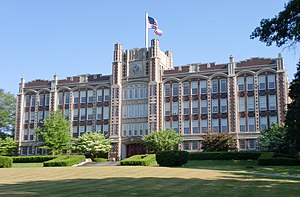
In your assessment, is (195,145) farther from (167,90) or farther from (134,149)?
(134,149)

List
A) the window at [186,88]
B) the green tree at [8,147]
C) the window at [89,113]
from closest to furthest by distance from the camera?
the window at [186,88] < the window at [89,113] < the green tree at [8,147]

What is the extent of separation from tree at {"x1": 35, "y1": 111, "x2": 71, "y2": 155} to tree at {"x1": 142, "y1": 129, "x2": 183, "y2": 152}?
13478 mm

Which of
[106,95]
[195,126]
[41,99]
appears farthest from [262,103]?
[41,99]

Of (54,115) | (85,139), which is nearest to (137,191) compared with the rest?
(85,139)

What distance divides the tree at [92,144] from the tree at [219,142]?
15.0 metres

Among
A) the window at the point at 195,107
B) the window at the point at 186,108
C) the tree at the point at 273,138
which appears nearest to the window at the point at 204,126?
the window at the point at 195,107

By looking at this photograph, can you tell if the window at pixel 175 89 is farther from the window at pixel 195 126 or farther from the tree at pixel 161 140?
the tree at pixel 161 140

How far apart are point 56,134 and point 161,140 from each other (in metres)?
17.0

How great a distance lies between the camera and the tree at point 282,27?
2114 cm

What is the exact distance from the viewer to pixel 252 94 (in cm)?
6053

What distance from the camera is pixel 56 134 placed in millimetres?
64000

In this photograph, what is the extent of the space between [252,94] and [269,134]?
9.38 metres

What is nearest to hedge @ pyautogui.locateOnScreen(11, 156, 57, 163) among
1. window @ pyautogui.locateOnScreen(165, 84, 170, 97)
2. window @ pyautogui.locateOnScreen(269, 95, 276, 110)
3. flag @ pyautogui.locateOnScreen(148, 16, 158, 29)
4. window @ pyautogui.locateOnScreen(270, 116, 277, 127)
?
window @ pyautogui.locateOnScreen(165, 84, 170, 97)

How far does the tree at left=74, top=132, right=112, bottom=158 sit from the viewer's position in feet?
200
